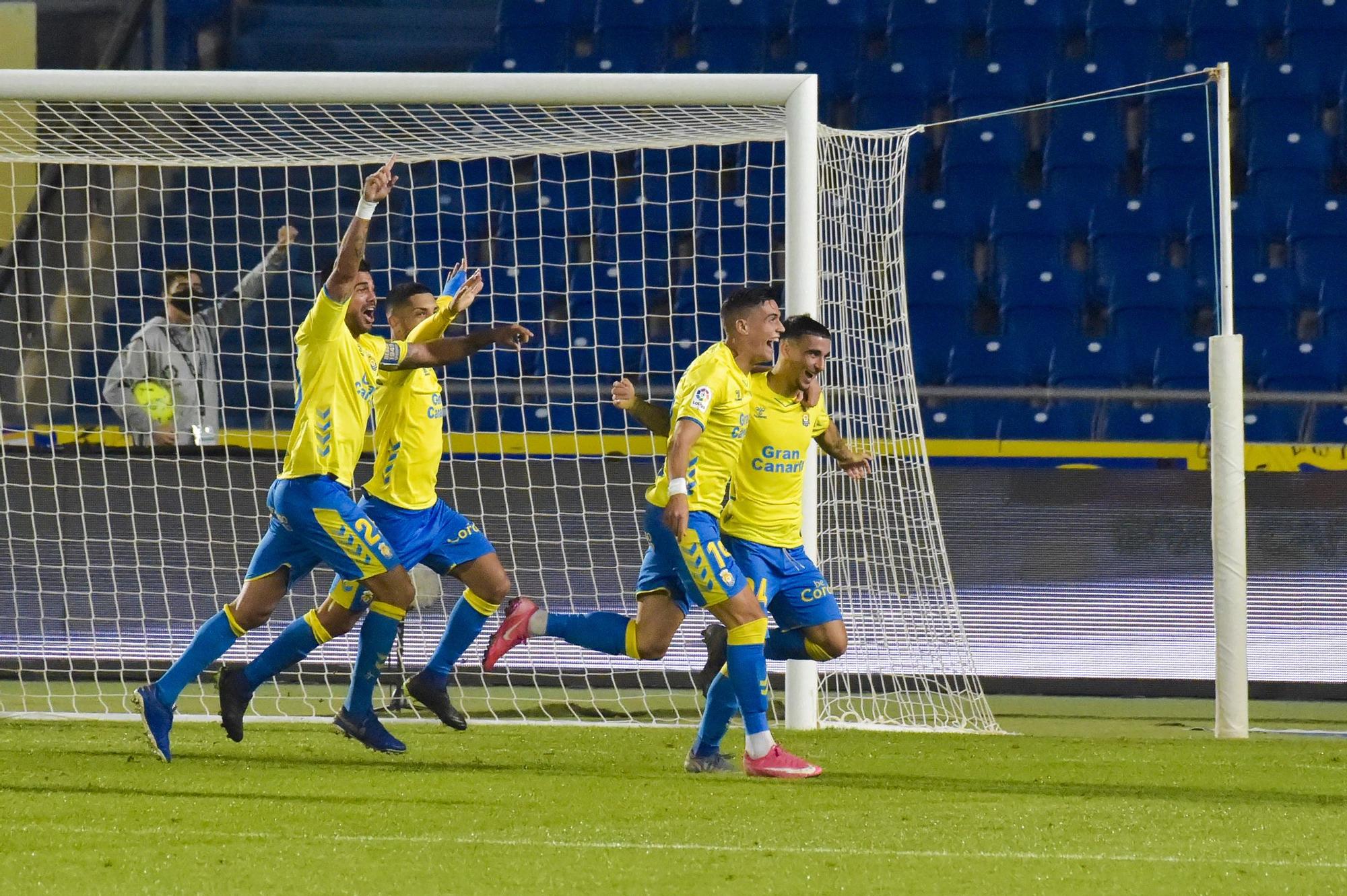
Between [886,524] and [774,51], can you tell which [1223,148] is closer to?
[886,524]

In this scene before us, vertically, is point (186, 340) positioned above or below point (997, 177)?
below

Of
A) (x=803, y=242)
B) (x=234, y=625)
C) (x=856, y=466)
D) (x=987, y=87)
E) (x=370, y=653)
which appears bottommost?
(x=370, y=653)

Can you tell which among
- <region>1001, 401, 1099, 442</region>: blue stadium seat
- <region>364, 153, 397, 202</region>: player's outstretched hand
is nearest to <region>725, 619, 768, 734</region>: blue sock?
<region>364, 153, 397, 202</region>: player's outstretched hand

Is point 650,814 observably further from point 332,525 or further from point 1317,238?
point 1317,238

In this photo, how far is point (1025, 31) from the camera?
11984 mm

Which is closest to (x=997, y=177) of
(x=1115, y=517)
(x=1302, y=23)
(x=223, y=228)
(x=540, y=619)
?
(x=1302, y=23)

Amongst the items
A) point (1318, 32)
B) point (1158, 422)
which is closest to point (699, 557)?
point (1158, 422)

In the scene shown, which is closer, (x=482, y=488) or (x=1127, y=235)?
(x=482, y=488)

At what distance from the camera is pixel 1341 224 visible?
443 inches

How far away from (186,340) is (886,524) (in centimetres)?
376

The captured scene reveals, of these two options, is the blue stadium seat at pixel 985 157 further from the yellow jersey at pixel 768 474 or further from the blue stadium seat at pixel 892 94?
the yellow jersey at pixel 768 474

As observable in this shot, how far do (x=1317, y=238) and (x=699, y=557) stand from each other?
7234mm

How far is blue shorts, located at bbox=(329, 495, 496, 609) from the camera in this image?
6133 mm

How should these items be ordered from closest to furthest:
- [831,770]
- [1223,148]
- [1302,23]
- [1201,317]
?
1. [831,770]
2. [1223,148]
3. [1201,317]
4. [1302,23]
